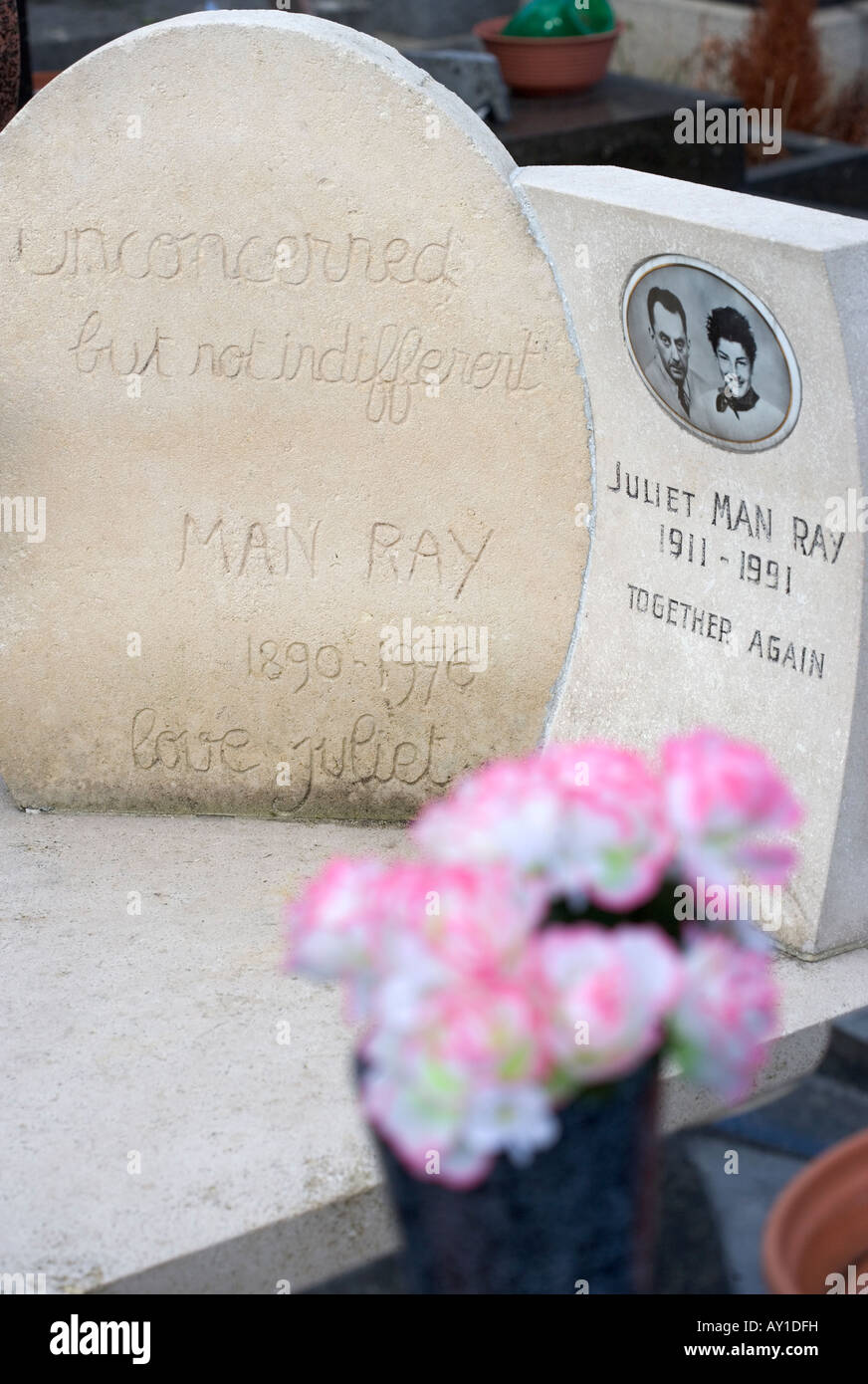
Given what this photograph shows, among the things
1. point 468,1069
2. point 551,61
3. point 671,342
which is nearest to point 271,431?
point 671,342

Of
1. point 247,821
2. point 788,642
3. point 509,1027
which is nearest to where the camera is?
point 509,1027

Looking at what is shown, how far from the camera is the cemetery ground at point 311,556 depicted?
2.52 m

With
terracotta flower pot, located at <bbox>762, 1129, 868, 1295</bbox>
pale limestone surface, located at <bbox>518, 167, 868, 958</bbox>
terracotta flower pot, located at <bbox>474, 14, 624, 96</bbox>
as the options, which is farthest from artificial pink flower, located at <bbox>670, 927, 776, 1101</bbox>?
terracotta flower pot, located at <bbox>474, 14, 624, 96</bbox>

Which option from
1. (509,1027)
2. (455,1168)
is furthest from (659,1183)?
(509,1027)

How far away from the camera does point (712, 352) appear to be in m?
2.67

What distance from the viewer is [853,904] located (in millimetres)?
2900

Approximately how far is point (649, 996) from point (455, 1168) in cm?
20

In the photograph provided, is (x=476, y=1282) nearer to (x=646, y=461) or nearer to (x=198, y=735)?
(x=646, y=461)

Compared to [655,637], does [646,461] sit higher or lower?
higher

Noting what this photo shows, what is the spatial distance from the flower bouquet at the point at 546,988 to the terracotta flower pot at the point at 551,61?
17.5 ft

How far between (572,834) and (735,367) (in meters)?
1.60

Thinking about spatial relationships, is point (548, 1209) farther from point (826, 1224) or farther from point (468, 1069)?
point (826, 1224)

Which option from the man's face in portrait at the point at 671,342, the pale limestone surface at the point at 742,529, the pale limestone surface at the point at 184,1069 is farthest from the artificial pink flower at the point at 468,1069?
the man's face in portrait at the point at 671,342

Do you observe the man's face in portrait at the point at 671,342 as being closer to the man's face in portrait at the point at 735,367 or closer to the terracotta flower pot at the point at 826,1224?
the man's face in portrait at the point at 735,367
